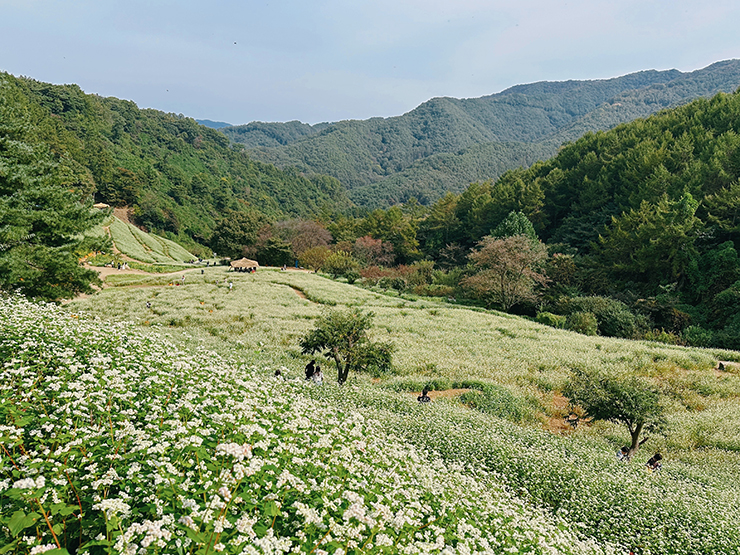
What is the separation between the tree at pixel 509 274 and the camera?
38906mm

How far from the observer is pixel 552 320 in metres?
33.7

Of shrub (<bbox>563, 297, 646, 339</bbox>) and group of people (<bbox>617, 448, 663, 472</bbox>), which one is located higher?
group of people (<bbox>617, 448, 663, 472</bbox>)

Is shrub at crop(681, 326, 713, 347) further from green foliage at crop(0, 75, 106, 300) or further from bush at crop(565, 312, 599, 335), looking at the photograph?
green foliage at crop(0, 75, 106, 300)

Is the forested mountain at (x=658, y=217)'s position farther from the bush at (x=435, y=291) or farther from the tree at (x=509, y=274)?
the bush at (x=435, y=291)

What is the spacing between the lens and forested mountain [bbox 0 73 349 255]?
88375 mm

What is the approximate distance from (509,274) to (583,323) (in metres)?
10.3

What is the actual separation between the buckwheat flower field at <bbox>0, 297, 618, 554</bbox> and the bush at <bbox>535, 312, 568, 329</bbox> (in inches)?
1129

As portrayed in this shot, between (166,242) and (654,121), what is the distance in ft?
306

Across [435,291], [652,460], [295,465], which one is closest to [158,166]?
[435,291]

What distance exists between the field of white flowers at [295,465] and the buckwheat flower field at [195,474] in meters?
0.03

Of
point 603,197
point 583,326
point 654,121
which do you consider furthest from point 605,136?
point 583,326

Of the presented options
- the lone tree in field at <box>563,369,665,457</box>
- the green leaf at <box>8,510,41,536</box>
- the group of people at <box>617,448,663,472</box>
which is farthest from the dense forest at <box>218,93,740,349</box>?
the green leaf at <box>8,510,41,536</box>

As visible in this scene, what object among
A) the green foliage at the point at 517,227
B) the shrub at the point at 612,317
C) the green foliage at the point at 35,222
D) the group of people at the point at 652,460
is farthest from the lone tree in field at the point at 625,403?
the green foliage at the point at 517,227

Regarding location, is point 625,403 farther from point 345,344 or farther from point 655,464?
point 345,344
